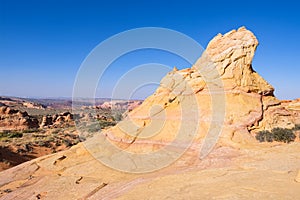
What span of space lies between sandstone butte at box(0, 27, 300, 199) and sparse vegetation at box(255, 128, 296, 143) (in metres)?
0.43

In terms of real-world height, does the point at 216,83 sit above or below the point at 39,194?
above

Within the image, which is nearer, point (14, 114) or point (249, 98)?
point (249, 98)

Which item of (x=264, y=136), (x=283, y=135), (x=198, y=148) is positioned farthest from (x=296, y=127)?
(x=198, y=148)

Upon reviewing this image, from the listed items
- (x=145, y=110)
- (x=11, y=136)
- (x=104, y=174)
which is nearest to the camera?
(x=104, y=174)

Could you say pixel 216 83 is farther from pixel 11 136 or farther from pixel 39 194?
pixel 11 136

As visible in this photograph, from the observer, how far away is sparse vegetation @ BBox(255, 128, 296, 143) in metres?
13.3

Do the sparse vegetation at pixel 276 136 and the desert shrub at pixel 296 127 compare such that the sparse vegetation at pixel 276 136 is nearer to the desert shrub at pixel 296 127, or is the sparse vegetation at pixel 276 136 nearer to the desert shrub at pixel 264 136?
the desert shrub at pixel 264 136

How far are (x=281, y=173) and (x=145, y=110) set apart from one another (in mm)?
9799

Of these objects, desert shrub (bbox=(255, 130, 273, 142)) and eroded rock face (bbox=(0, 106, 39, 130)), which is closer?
desert shrub (bbox=(255, 130, 273, 142))

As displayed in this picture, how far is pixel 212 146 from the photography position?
1248 centimetres

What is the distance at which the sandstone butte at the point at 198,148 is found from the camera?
7.35 m

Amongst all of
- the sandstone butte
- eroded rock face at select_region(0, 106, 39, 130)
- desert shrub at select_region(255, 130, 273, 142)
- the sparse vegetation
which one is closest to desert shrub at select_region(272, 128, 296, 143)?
the sparse vegetation

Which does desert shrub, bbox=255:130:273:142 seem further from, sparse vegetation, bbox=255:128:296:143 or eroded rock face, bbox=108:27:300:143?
eroded rock face, bbox=108:27:300:143

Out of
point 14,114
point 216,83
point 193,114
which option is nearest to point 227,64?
point 216,83
